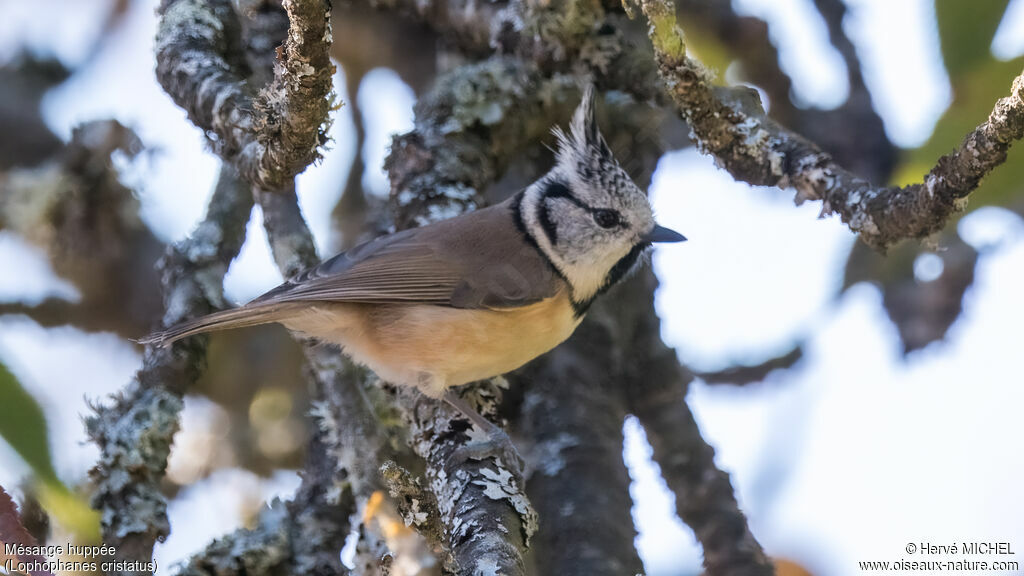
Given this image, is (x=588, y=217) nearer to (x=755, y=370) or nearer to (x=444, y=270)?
(x=444, y=270)

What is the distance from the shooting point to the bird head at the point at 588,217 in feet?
9.37

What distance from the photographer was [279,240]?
2.63m

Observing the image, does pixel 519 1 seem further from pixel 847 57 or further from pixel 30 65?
pixel 30 65

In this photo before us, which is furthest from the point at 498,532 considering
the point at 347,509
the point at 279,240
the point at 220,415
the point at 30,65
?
the point at 30,65

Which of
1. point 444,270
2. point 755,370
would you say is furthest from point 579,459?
point 755,370

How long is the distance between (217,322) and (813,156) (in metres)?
1.50

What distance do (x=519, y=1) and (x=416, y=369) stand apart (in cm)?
119

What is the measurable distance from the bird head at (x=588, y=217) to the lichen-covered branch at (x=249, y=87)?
3.14ft

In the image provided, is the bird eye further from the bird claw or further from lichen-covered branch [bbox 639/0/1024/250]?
the bird claw

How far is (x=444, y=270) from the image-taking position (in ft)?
9.16

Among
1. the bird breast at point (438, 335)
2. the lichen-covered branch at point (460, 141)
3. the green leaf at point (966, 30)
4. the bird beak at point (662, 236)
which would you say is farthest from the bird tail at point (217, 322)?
the green leaf at point (966, 30)

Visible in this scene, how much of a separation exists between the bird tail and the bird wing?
191mm

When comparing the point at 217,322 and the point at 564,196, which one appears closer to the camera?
the point at 217,322

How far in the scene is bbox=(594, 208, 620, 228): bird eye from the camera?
2.89 metres
